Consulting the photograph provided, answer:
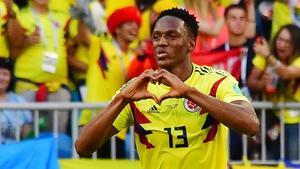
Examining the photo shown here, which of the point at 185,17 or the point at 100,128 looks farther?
the point at 185,17

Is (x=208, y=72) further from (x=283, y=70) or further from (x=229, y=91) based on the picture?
(x=283, y=70)

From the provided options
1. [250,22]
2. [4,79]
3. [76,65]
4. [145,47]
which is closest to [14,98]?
[4,79]

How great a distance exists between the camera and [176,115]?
611 centimetres

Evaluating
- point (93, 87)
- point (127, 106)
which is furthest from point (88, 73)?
point (127, 106)

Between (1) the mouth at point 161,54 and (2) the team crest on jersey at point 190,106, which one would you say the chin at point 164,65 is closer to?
(1) the mouth at point 161,54

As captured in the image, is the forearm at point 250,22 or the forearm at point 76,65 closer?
the forearm at point 76,65

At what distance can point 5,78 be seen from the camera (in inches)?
381

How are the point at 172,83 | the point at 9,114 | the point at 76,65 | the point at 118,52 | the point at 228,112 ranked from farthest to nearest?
the point at 76,65 < the point at 118,52 < the point at 9,114 < the point at 228,112 < the point at 172,83

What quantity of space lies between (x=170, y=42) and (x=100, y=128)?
0.67 m

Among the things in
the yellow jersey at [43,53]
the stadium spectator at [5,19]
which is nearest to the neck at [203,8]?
the yellow jersey at [43,53]

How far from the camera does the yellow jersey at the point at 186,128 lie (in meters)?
6.08

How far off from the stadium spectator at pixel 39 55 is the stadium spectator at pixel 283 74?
79.9 inches

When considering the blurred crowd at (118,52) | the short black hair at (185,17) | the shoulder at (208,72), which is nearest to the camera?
the short black hair at (185,17)

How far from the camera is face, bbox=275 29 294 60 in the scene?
10.5 metres
